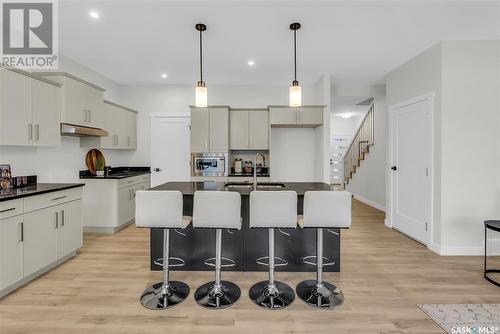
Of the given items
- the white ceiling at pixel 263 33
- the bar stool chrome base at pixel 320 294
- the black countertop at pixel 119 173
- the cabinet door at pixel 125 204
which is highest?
the white ceiling at pixel 263 33

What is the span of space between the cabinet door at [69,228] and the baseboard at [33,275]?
0.29 feet

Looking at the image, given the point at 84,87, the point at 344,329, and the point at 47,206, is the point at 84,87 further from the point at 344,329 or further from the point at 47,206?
the point at 344,329

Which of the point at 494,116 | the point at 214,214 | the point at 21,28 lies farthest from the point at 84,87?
the point at 494,116

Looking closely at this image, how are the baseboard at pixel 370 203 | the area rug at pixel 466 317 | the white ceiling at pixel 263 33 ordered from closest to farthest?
the area rug at pixel 466 317
the white ceiling at pixel 263 33
the baseboard at pixel 370 203

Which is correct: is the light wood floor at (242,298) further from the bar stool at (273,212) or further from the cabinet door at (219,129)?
the cabinet door at (219,129)

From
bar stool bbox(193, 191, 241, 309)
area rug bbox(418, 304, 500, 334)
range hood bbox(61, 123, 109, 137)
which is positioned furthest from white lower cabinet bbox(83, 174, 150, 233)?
area rug bbox(418, 304, 500, 334)

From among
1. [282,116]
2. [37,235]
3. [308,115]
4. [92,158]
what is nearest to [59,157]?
[92,158]

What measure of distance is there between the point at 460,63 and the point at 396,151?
5.18 feet

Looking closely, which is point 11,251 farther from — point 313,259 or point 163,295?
point 313,259

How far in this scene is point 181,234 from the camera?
9.64 ft

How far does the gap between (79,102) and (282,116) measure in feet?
11.0

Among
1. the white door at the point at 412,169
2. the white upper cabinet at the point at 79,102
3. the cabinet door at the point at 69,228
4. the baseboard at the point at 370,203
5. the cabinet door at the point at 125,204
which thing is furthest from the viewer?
the baseboard at the point at 370,203

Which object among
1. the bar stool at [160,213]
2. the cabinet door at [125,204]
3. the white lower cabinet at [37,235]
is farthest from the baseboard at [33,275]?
the bar stool at [160,213]

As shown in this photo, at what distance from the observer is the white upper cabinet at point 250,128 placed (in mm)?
5145
